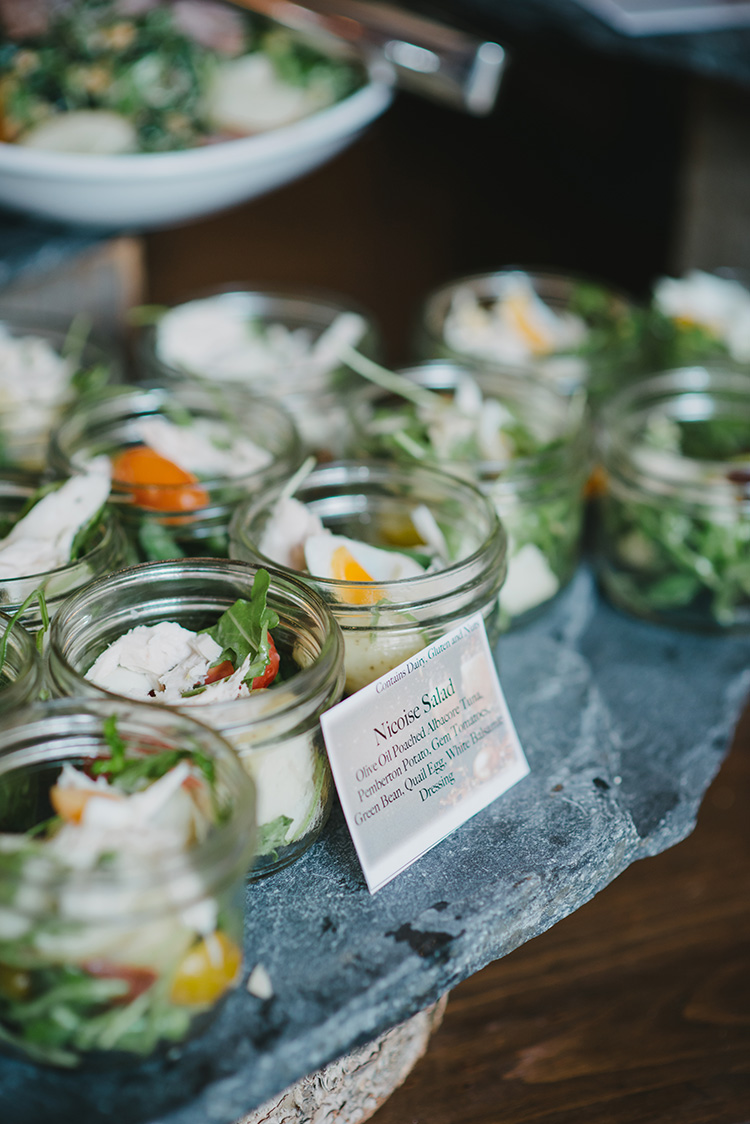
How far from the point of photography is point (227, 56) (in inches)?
93.8

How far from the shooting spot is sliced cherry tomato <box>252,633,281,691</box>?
115cm

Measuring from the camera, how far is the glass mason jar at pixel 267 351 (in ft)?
6.24

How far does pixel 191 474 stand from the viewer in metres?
1.57

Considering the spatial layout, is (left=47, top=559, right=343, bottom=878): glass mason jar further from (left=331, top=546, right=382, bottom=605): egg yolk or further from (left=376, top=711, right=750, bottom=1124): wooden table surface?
(left=376, top=711, right=750, bottom=1124): wooden table surface

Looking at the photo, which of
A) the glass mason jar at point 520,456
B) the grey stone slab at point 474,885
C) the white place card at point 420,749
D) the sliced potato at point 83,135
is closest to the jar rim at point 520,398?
the glass mason jar at point 520,456

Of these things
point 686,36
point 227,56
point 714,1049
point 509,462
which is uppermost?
point 686,36

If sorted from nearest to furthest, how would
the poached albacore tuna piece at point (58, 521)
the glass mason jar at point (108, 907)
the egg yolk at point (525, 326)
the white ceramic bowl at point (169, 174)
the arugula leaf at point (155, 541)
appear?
the glass mason jar at point (108, 907) < the poached albacore tuna piece at point (58, 521) < the arugula leaf at point (155, 541) < the white ceramic bowl at point (169, 174) < the egg yolk at point (525, 326)

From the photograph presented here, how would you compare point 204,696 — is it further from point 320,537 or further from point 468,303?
point 468,303

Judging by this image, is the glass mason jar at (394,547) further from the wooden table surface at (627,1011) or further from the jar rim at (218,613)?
the wooden table surface at (627,1011)

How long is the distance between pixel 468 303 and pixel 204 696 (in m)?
1.41

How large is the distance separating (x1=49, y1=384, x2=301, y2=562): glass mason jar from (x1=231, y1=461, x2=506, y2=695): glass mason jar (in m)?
0.08

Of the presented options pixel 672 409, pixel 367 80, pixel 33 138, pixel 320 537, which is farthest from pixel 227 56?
pixel 320 537

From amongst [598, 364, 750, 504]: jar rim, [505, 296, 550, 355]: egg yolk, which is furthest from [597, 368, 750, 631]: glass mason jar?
[505, 296, 550, 355]: egg yolk

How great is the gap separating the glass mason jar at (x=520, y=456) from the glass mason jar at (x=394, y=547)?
0.20ft
